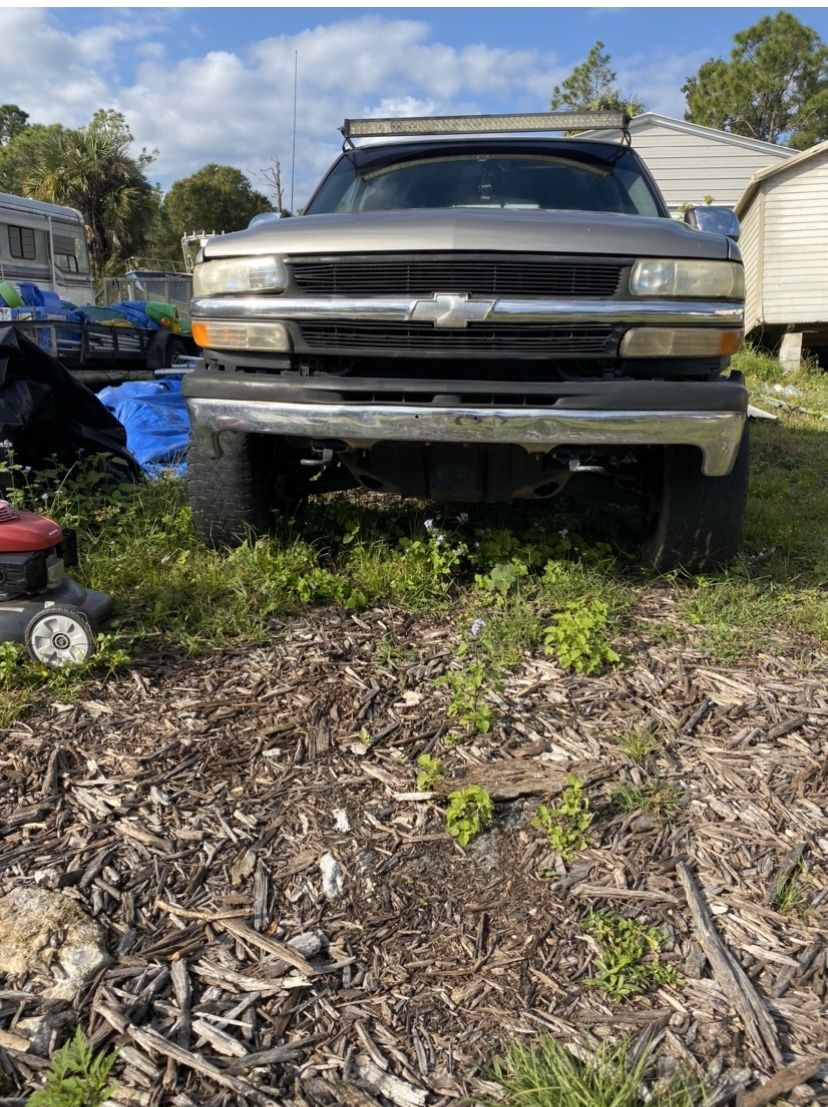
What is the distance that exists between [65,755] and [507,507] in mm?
2387

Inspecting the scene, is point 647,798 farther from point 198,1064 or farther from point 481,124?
point 481,124

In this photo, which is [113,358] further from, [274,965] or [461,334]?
[274,965]

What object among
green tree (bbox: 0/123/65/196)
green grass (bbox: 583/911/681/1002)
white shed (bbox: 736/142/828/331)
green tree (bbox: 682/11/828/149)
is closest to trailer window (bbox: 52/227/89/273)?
white shed (bbox: 736/142/828/331)

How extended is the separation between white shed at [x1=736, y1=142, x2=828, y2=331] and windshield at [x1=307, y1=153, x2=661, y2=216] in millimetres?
10422

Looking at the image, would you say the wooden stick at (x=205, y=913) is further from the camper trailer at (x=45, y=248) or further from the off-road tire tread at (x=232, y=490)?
the camper trailer at (x=45, y=248)

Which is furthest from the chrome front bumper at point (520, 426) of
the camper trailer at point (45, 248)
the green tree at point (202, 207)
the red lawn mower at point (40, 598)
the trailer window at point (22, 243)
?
the green tree at point (202, 207)

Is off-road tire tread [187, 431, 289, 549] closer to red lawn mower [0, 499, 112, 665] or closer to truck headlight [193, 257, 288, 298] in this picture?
truck headlight [193, 257, 288, 298]

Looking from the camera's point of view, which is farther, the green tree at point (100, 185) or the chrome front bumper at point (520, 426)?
the green tree at point (100, 185)

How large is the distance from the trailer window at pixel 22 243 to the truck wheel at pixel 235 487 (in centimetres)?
1410

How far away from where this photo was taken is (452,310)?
2686 mm

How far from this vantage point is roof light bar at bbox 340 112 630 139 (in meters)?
3.86

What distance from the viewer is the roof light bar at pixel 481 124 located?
3.86m

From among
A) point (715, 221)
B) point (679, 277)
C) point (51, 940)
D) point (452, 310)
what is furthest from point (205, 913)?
point (715, 221)

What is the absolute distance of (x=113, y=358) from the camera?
10.1 meters
